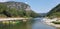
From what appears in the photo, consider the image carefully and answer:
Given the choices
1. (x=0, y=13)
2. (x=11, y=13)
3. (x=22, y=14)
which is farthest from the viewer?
(x=22, y=14)

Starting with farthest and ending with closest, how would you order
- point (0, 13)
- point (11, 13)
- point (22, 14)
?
point (22, 14) < point (11, 13) < point (0, 13)

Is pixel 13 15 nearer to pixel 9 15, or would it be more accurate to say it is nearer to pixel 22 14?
pixel 9 15

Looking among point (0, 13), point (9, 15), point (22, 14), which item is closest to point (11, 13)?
point (9, 15)

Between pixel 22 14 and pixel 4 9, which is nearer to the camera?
pixel 4 9

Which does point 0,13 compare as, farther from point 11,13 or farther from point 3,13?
point 11,13

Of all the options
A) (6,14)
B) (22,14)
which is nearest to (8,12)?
(6,14)

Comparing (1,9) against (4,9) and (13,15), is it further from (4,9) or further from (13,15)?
(13,15)

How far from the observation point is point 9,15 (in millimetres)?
127312

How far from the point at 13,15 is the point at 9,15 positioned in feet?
19.5

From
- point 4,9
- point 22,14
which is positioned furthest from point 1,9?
point 22,14

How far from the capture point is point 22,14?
490 ft

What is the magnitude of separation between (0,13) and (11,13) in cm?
1093

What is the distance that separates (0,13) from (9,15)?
8.84m

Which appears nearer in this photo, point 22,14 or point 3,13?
point 3,13
